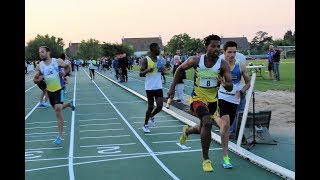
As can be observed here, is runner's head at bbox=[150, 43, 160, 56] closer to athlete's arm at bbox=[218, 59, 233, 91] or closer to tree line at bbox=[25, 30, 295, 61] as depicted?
athlete's arm at bbox=[218, 59, 233, 91]

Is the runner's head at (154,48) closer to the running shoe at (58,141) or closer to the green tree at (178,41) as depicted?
the running shoe at (58,141)

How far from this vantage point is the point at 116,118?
42.0 feet

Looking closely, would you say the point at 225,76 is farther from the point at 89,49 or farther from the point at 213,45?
the point at 89,49

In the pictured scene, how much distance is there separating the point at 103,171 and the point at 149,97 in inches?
141

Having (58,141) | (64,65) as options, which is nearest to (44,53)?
(64,65)

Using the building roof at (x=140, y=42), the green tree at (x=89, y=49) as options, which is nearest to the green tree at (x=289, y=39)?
the building roof at (x=140, y=42)

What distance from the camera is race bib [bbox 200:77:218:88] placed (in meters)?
6.42

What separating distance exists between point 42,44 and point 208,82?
13682 centimetres

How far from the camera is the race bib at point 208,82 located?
6418 millimetres

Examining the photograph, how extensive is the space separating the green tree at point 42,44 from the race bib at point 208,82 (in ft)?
421

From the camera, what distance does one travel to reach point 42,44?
5408 inches
